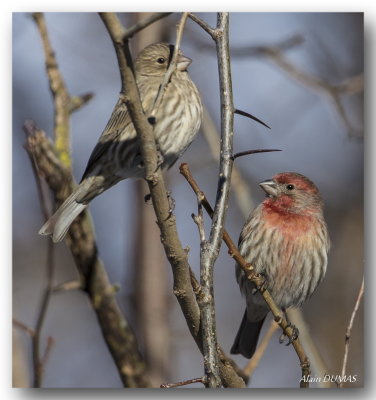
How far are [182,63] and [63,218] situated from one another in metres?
1.14

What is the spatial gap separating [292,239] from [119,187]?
1.17m

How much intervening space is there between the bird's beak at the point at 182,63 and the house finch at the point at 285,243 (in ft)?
2.71

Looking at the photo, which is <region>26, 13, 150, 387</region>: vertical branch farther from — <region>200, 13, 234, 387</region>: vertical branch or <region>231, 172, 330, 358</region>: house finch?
<region>200, 13, 234, 387</region>: vertical branch

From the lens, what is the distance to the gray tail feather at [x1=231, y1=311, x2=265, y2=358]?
4316 mm

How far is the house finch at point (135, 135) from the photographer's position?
149 inches

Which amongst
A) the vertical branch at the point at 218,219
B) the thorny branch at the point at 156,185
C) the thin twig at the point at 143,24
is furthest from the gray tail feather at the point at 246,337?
the thin twig at the point at 143,24

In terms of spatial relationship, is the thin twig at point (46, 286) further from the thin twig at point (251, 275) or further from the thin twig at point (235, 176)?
the thin twig at point (235, 176)

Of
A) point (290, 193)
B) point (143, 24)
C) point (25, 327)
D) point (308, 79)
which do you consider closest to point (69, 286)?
point (25, 327)

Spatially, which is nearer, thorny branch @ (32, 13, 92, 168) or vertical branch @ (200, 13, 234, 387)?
vertical branch @ (200, 13, 234, 387)

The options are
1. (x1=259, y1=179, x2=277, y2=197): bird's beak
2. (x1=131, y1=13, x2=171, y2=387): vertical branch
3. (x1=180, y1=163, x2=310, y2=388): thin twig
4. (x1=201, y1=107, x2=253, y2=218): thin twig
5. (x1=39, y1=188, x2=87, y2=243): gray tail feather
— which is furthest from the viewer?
(x1=131, y1=13, x2=171, y2=387): vertical branch

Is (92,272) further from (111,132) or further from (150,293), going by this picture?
(111,132)

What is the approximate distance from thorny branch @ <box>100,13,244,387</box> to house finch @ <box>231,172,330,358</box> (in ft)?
3.38

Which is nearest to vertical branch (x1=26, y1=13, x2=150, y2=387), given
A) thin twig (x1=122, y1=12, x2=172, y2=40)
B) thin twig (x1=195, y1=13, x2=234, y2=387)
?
thin twig (x1=195, y1=13, x2=234, y2=387)

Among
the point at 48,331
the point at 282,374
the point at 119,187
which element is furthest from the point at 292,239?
the point at 48,331
